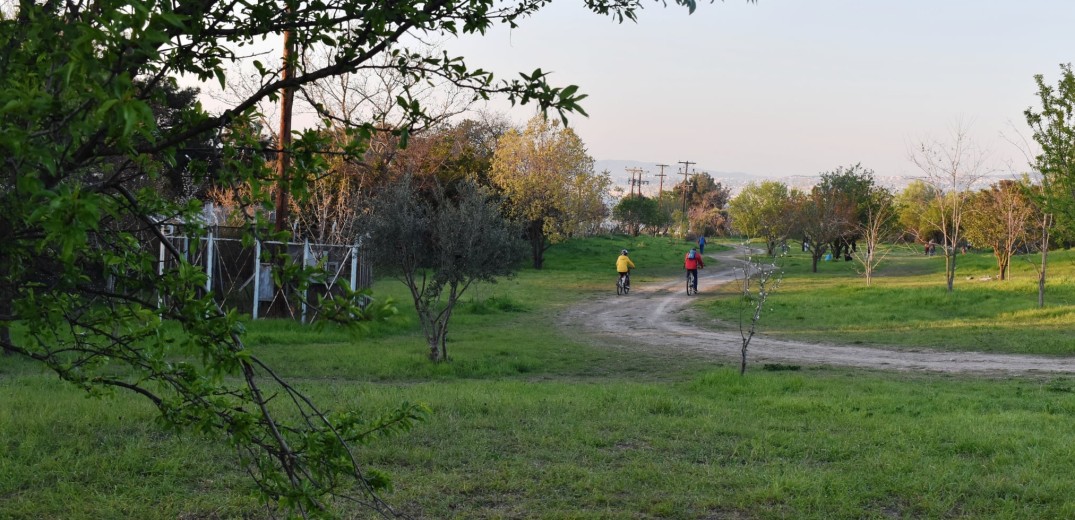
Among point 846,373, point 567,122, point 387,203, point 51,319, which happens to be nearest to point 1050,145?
point 846,373

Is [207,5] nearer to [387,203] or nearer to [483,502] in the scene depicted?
[483,502]

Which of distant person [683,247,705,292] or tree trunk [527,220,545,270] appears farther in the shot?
tree trunk [527,220,545,270]

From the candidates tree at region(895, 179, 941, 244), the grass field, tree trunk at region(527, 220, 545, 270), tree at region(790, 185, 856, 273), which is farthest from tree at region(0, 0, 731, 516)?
tree at region(790, 185, 856, 273)

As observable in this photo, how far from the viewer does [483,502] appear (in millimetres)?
5898

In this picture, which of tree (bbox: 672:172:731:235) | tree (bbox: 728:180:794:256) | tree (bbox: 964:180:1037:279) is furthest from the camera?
tree (bbox: 672:172:731:235)

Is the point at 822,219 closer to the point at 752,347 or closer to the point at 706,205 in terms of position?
the point at 752,347

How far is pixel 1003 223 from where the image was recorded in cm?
3322

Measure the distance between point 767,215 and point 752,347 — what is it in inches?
1233

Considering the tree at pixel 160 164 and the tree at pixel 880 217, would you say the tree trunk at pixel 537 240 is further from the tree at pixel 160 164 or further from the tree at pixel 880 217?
the tree at pixel 160 164

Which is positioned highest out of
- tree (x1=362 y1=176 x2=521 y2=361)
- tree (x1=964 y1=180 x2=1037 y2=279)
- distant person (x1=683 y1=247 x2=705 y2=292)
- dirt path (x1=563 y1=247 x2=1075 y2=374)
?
tree (x1=964 y1=180 x2=1037 y2=279)

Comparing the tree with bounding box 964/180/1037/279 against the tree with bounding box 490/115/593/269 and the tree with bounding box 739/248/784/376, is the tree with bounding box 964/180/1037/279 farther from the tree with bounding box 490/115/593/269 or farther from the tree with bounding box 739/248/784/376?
the tree with bounding box 490/115/593/269

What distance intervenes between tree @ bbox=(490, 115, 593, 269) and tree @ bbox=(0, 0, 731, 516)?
Answer: 130ft

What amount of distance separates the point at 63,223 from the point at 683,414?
26.1ft

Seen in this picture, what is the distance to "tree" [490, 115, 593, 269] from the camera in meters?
43.2
